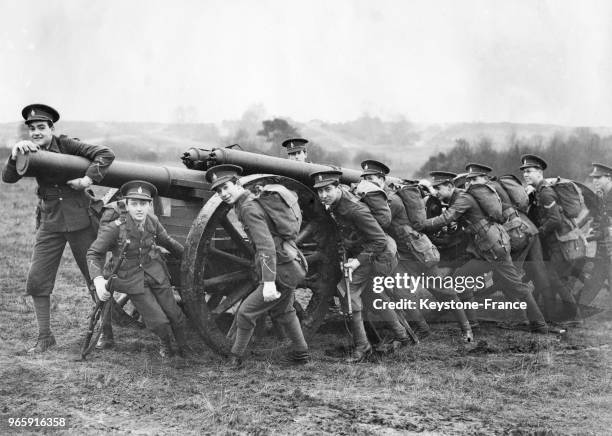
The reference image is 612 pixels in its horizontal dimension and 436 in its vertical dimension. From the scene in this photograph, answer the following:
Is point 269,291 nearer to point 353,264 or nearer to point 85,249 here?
point 353,264

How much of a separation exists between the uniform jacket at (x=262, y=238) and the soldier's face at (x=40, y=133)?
1.59 m

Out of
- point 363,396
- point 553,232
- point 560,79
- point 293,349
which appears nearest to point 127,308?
point 293,349

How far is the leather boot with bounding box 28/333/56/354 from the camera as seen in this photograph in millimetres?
4820

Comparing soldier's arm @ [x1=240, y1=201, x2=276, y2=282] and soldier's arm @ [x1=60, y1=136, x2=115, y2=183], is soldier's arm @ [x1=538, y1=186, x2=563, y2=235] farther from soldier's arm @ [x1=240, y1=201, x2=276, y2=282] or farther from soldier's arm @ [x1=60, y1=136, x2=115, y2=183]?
soldier's arm @ [x1=60, y1=136, x2=115, y2=183]

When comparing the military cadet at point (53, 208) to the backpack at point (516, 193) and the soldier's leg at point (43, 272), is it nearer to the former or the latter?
the soldier's leg at point (43, 272)

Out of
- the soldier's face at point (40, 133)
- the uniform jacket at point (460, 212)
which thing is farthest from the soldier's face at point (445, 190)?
the soldier's face at point (40, 133)

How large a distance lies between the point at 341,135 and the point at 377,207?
55.1 feet

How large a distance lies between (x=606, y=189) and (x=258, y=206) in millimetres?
4706

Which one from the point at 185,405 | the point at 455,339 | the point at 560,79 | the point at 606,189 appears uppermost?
the point at 560,79

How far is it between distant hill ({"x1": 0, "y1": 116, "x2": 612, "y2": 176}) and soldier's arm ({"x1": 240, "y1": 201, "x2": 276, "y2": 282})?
13.5 meters

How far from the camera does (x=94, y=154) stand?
4660 mm

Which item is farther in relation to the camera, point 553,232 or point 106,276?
point 553,232

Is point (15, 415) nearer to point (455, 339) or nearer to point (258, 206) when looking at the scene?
point (258, 206)

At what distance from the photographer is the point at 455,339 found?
588cm
